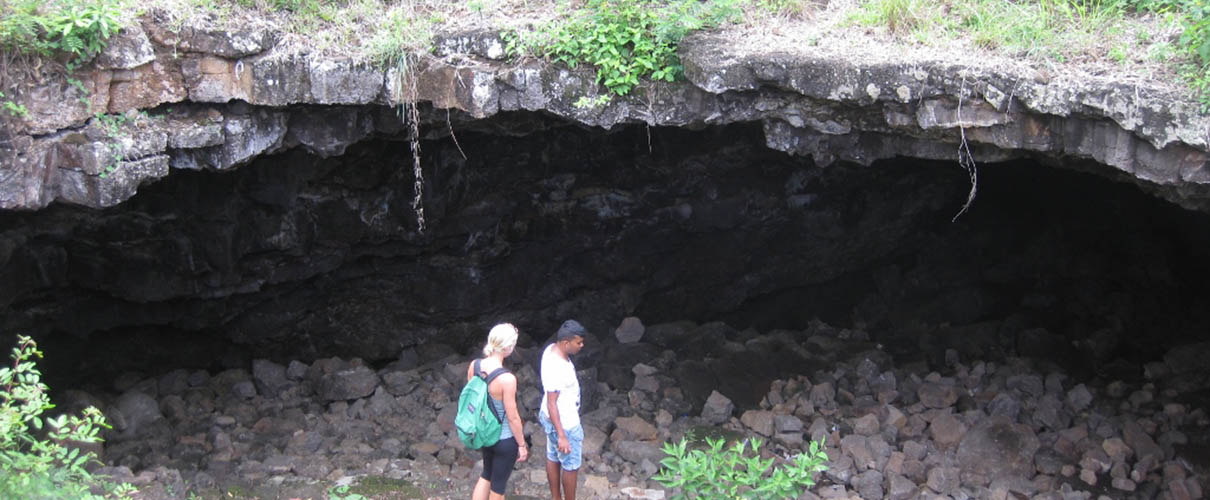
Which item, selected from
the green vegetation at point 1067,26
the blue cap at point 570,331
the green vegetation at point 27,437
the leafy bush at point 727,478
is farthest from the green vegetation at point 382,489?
the green vegetation at point 1067,26

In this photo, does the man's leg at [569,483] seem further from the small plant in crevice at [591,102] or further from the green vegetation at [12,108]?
the green vegetation at [12,108]

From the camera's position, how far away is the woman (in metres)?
4.86

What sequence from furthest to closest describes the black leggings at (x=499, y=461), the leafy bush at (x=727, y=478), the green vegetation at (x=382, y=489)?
1. the green vegetation at (x=382, y=489)
2. the black leggings at (x=499, y=461)
3. the leafy bush at (x=727, y=478)

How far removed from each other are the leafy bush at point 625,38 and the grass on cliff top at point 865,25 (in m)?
0.14

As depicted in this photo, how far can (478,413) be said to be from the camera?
487 cm

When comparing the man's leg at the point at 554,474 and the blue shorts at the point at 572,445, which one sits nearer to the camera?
the blue shorts at the point at 572,445

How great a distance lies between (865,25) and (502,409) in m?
3.41

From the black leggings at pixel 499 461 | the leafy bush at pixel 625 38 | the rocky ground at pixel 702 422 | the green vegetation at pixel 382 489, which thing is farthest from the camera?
the rocky ground at pixel 702 422

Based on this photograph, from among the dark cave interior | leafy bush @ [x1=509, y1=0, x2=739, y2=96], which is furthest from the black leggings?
the dark cave interior

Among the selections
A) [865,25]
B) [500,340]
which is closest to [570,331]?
[500,340]

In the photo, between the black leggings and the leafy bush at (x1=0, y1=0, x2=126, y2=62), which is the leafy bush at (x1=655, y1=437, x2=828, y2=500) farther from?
the leafy bush at (x1=0, y1=0, x2=126, y2=62)

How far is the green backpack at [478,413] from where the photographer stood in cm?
486

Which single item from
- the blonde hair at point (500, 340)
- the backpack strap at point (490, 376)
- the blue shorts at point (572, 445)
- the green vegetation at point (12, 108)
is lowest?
the blue shorts at point (572, 445)

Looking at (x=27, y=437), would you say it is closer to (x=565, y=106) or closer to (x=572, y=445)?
(x=572, y=445)
